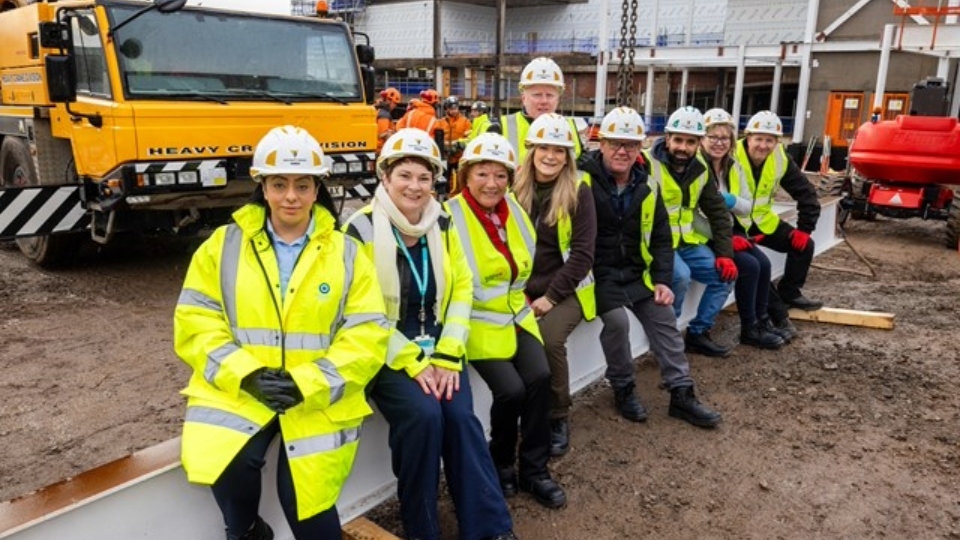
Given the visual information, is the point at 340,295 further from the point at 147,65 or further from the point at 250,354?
the point at 147,65

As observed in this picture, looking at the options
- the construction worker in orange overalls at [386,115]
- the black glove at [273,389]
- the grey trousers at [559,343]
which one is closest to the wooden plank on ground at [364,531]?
the black glove at [273,389]

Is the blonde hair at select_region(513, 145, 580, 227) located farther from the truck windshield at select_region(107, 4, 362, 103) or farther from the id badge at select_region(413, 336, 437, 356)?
the truck windshield at select_region(107, 4, 362, 103)

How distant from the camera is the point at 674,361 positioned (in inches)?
179

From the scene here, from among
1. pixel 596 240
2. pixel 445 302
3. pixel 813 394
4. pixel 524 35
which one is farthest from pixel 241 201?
pixel 524 35

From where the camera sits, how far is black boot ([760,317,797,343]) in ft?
19.5

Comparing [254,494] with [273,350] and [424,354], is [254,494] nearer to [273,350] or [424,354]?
[273,350]

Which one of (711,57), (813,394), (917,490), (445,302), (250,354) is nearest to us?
(250,354)

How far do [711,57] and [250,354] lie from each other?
23.9m

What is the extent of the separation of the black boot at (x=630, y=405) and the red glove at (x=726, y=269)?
141 centimetres

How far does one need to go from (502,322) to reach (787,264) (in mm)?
4100

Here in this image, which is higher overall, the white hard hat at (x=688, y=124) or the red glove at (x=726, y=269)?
the white hard hat at (x=688, y=124)

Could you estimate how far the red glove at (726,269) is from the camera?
5.42 meters

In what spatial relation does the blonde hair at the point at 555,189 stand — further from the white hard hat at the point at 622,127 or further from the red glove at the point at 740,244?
the red glove at the point at 740,244

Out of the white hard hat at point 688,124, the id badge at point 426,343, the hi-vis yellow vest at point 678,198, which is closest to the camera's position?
the id badge at point 426,343
